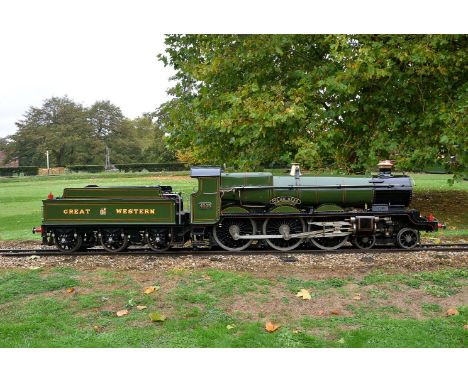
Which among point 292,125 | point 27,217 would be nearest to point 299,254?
point 292,125

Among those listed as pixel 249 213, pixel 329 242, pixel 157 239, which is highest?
pixel 249 213

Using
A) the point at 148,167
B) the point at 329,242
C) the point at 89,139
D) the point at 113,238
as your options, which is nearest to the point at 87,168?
the point at 89,139

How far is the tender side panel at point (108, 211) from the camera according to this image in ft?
33.2

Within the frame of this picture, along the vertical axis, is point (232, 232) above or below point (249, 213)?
below

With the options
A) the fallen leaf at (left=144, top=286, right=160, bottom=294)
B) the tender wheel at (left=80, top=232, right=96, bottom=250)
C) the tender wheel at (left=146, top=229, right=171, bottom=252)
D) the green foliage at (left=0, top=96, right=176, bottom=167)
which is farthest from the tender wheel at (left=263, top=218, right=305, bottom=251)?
the green foliage at (left=0, top=96, right=176, bottom=167)

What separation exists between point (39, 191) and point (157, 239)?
15.5m

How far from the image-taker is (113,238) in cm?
1045

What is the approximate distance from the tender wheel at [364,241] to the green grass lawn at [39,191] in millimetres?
3692

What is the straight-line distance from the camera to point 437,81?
14.4m

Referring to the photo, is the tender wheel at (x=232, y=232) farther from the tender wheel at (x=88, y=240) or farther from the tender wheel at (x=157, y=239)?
the tender wheel at (x=88, y=240)

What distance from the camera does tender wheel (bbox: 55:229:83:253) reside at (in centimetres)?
1055

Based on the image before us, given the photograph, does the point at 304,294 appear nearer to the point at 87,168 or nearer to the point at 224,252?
the point at 224,252

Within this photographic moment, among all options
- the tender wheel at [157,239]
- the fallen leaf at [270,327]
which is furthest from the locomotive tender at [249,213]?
the fallen leaf at [270,327]

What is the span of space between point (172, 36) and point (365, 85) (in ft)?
23.5
